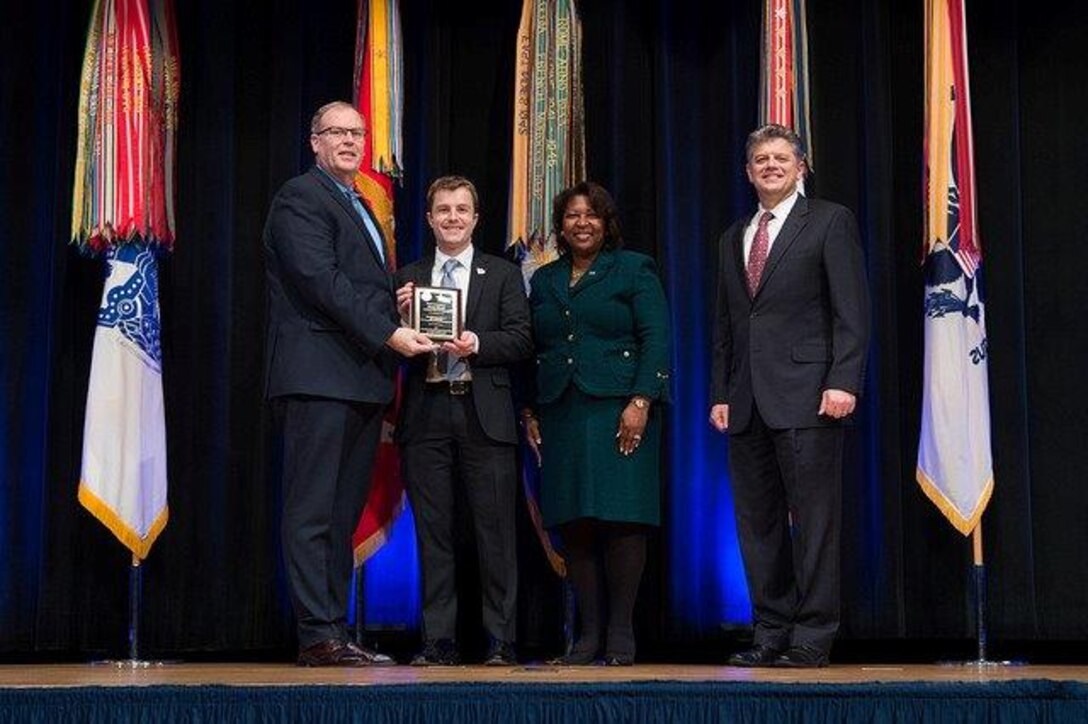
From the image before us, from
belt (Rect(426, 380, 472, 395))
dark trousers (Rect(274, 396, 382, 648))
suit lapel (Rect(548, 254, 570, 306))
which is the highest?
suit lapel (Rect(548, 254, 570, 306))

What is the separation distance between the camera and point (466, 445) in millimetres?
4875

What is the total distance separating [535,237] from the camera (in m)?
5.31

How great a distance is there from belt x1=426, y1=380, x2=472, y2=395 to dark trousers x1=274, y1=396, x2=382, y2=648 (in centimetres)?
25

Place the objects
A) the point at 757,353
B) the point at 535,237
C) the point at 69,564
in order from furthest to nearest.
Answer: the point at 69,564, the point at 535,237, the point at 757,353

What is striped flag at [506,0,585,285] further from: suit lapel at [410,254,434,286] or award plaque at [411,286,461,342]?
award plaque at [411,286,461,342]

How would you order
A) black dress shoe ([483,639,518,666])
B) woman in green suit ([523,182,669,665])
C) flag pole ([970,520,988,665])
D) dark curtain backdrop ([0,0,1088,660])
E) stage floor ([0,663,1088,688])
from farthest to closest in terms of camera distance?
1. dark curtain backdrop ([0,0,1088,660])
2. flag pole ([970,520,988,665])
3. black dress shoe ([483,639,518,666])
4. woman in green suit ([523,182,669,665])
5. stage floor ([0,663,1088,688])

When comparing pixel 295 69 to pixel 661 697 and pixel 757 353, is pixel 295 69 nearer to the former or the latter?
pixel 757 353

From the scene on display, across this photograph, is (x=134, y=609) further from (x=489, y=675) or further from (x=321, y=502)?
(x=489, y=675)

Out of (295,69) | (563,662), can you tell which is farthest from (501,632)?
(295,69)

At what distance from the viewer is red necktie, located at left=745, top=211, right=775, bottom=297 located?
15.6 feet

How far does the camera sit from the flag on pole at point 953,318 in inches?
205

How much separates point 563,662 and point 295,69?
246 centimetres

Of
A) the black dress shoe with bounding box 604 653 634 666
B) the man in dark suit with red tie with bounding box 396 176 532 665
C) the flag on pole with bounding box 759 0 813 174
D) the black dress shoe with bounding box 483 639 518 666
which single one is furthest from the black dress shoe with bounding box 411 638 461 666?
the flag on pole with bounding box 759 0 813 174

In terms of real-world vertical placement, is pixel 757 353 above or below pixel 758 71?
below
